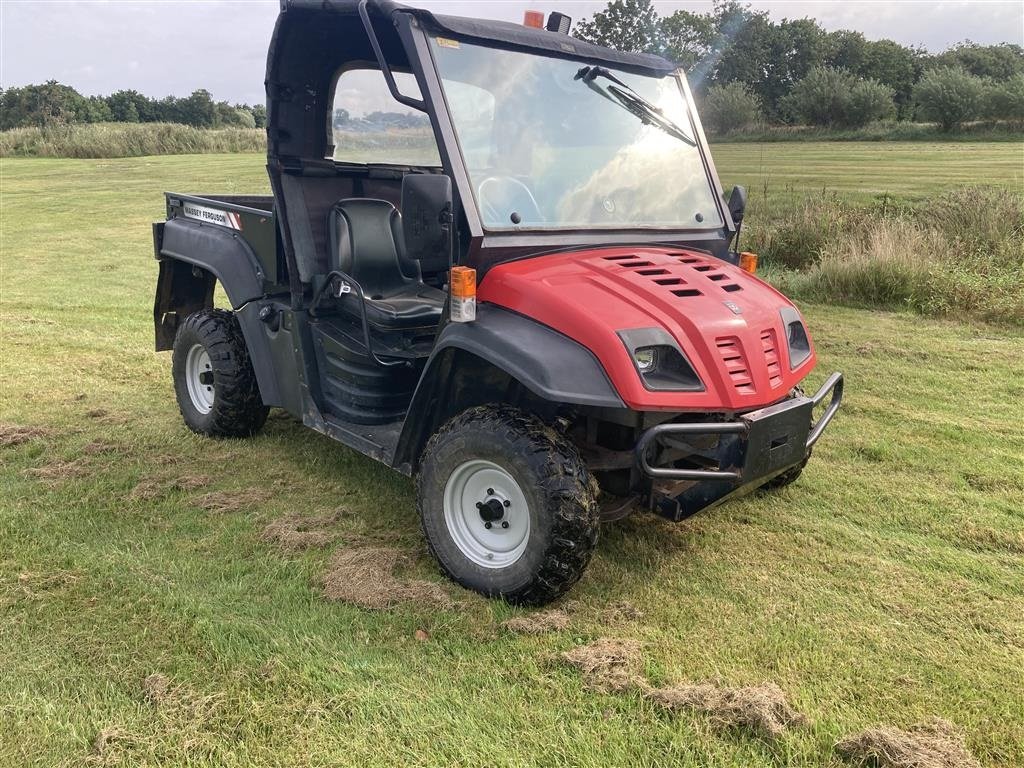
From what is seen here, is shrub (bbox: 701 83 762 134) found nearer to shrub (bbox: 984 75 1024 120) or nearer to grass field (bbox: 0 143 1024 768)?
shrub (bbox: 984 75 1024 120)

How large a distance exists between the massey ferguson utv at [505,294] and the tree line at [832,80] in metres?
7.02

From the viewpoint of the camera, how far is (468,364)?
10.1 ft

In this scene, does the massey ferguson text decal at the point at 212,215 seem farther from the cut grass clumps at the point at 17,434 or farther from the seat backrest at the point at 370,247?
the cut grass clumps at the point at 17,434

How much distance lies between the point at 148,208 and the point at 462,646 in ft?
57.8

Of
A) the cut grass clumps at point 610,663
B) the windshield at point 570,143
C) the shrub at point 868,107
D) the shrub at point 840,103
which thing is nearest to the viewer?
the cut grass clumps at point 610,663

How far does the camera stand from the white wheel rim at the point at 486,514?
9.50 ft

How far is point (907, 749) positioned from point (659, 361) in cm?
134

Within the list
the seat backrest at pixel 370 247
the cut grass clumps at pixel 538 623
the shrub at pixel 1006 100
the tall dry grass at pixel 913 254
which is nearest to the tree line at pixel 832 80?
the shrub at pixel 1006 100

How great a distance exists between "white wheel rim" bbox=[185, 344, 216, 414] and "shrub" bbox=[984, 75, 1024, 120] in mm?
20767

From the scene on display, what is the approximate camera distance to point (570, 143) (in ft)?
10.9

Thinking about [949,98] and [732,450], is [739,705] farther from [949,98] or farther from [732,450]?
[949,98]

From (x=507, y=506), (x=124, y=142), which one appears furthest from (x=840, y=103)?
(x=124, y=142)

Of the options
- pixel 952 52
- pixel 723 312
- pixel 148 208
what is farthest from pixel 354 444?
pixel 952 52

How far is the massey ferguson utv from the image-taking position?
8.82ft
